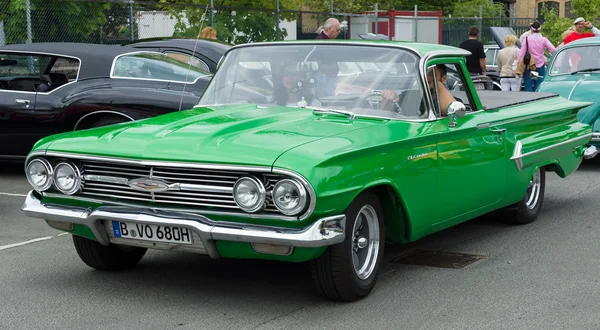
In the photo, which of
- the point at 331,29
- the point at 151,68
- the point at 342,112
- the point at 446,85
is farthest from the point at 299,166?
the point at 331,29

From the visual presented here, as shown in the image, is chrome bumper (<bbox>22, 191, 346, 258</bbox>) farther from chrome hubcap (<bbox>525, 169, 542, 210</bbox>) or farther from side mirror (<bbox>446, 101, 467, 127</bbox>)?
chrome hubcap (<bbox>525, 169, 542, 210</bbox>)

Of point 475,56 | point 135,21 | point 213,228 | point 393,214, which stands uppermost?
point 135,21

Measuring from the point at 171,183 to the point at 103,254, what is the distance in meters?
1.18

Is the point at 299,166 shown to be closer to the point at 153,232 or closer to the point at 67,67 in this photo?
the point at 153,232

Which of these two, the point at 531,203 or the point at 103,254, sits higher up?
the point at 103,254

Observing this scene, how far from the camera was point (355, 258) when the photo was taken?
5.81m

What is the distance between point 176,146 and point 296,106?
4.24 feet

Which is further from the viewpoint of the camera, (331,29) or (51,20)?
(51,20)

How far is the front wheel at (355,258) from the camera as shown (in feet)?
18.1

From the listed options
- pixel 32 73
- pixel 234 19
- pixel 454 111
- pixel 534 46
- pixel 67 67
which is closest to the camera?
pixel 454 111

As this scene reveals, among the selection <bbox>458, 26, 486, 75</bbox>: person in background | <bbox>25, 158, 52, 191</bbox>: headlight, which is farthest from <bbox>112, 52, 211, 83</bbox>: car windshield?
<bbox>458, 26, 486, 75</bbox>: person in background

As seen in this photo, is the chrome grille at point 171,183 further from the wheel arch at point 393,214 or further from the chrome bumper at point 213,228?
the wheel arch at point 393,214

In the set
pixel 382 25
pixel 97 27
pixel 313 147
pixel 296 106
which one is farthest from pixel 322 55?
pixel 382 25

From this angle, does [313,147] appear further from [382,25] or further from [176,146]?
[382,25]
